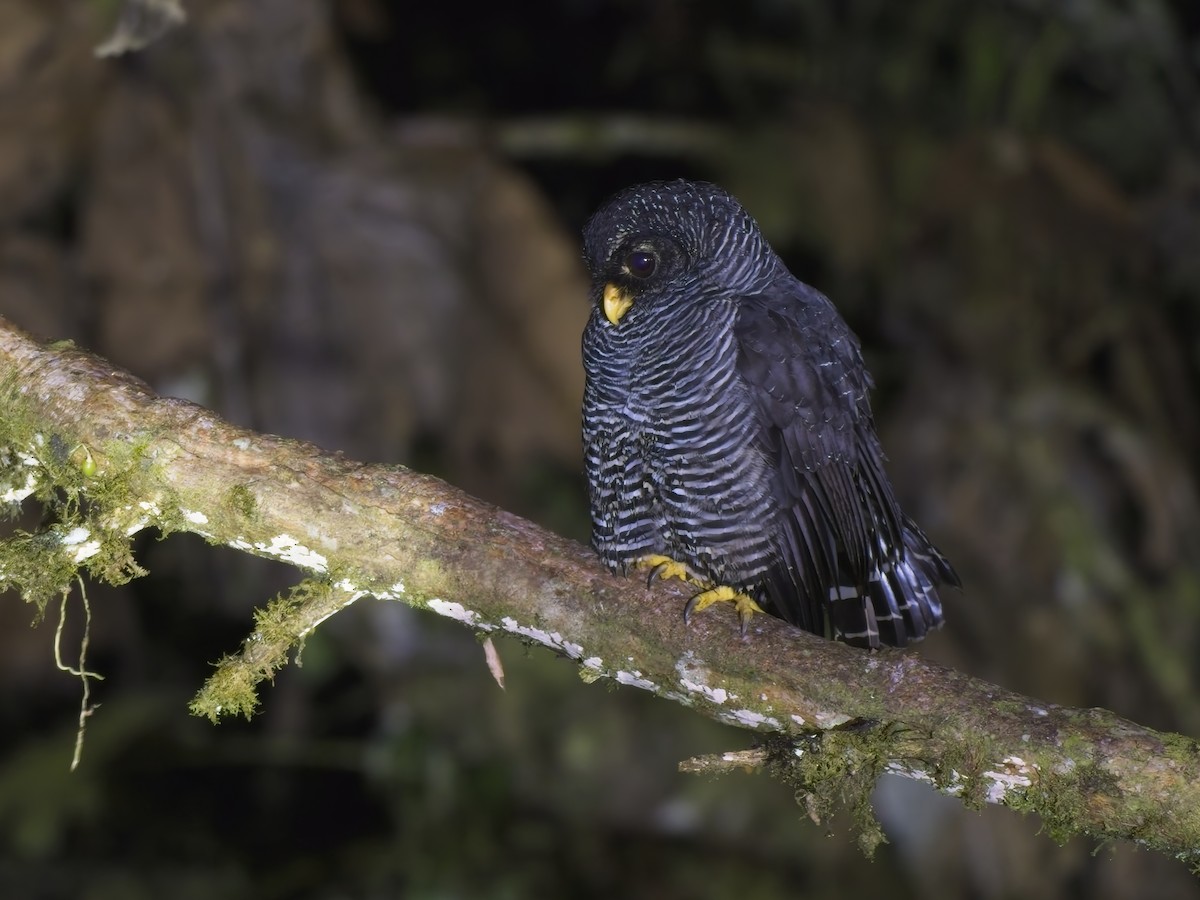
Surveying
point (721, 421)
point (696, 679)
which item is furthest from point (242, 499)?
point (721, 421)

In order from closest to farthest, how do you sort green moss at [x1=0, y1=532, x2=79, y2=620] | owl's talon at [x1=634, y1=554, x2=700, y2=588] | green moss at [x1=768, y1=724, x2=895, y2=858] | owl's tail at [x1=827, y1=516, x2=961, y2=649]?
green moss at [x1=768, y1=724, x2=895, y2=858]
green moss at [x1=0, y1=532, x2=79, y2=620]
owl's talon at [x1=634, y1=554, x2=700, y2=588]
owl's tail at [x1=827, y1=516, x2=961, y2=649]

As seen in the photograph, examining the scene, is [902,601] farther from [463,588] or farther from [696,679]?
[463,588]

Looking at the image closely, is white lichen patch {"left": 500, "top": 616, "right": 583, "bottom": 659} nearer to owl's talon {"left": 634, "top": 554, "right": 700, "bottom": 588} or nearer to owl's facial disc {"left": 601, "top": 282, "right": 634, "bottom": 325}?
owl's talon {"left": 634, "top": 554, "right": 700, "bottom": 588}

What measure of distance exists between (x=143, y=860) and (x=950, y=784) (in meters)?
6.47

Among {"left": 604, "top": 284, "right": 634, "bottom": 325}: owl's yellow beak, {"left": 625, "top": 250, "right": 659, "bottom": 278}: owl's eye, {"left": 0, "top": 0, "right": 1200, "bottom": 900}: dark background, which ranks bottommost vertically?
{"left": 0, "top": 0, "right": 1200, "bottom": 900}: dark background

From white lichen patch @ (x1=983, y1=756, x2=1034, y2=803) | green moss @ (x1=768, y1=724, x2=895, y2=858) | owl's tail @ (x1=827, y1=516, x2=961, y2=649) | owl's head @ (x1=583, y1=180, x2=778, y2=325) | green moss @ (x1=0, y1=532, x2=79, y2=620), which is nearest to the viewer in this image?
white lichen patch @ (x1=983, y1=756, x2=1034, y2=803)

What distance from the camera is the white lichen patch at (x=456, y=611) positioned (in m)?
3.25

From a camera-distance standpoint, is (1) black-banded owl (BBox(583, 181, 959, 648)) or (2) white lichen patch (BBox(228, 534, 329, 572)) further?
(1) black-banded owl (BBox(583, 181, 959, 648))

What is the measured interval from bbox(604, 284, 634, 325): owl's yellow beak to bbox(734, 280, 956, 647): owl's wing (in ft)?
1.21

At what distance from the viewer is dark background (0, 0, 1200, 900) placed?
263 inches

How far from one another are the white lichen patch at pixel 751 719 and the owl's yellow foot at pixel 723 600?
0.20 m

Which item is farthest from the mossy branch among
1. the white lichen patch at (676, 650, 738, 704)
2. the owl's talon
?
the owl's talon

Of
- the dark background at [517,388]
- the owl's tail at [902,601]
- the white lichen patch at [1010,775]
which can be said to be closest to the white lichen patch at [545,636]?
the white lichen patch at [1010,775]

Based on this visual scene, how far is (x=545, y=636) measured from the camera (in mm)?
3240
